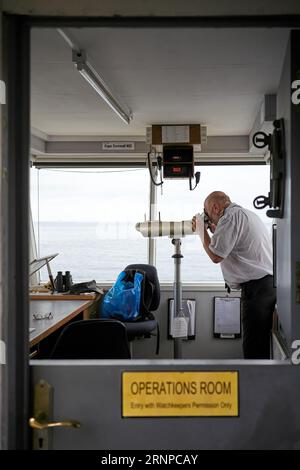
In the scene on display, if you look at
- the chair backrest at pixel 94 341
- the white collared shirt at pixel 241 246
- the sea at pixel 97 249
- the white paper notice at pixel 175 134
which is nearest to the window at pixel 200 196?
the sea at pixel 97 249

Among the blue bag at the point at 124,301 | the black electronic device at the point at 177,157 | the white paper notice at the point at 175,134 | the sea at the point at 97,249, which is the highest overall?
the white paper notice at the point at 175,134

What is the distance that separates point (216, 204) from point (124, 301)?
5.01 feet

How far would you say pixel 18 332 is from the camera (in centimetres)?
139

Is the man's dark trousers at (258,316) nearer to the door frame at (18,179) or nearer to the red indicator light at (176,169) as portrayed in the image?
the red indicator light at (176,169)

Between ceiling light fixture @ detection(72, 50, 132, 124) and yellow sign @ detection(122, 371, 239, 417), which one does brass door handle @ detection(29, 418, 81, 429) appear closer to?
yellow sign @ detection(122, 371, 239, 417)

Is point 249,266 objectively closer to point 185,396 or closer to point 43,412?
point 185,396

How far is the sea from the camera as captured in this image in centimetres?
516

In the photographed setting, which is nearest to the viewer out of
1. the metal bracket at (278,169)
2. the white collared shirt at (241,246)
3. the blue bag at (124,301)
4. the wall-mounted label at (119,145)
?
the metal bracket at (278,169)

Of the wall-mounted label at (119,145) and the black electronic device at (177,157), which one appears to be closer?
the black electronic device at (177,157)

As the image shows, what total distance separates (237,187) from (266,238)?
175cm

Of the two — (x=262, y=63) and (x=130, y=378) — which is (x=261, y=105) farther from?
(x=130, y=378)

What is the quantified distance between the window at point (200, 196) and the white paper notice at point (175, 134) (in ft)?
2.62

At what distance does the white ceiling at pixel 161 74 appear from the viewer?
223 centimetres

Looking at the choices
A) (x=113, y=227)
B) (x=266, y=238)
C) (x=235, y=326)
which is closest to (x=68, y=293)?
(x=113, y=227)
